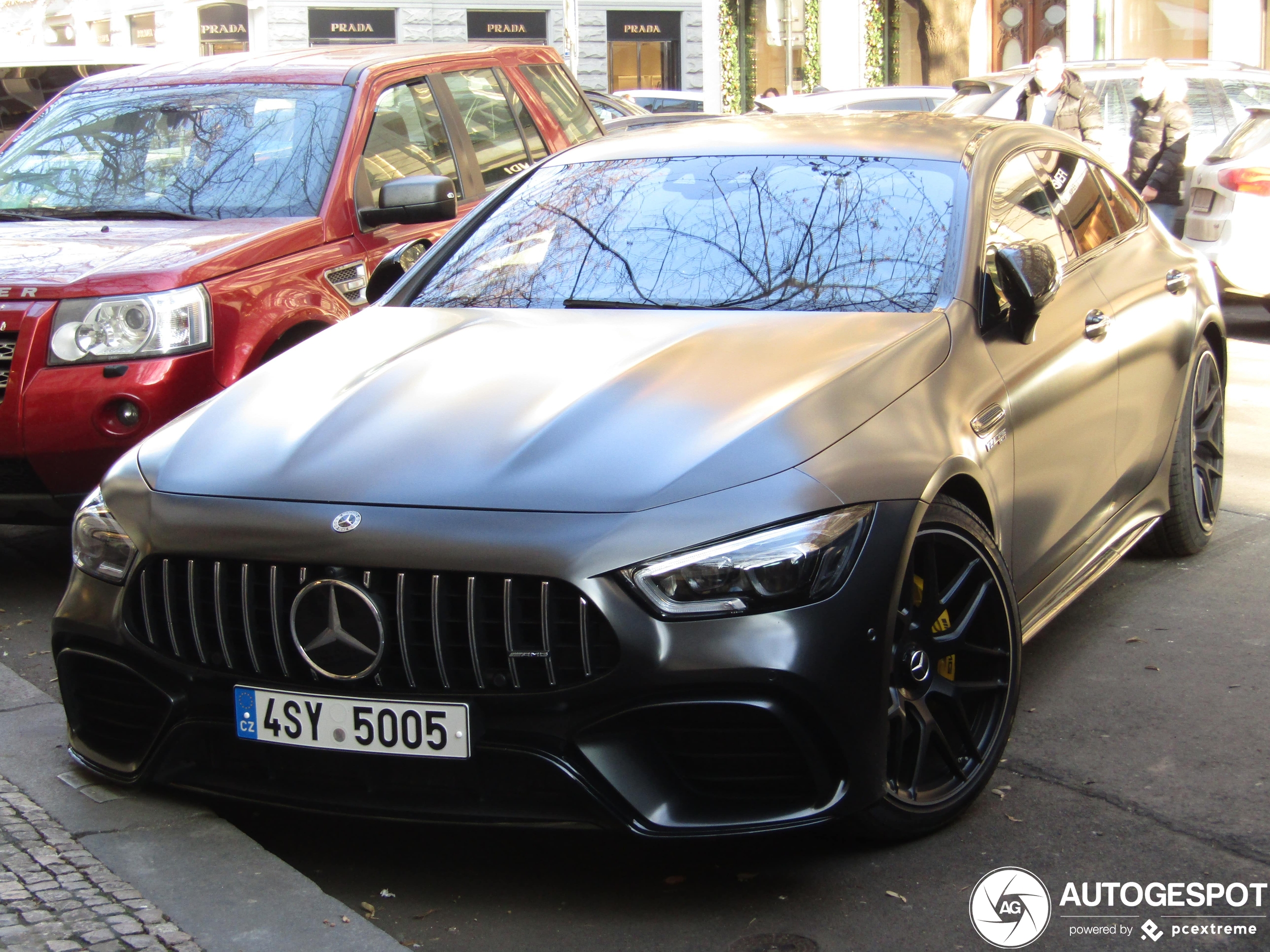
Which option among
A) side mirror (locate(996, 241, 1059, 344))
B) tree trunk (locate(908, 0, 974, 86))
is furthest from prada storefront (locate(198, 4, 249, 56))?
side mirror (locate(996, 241, 1059, 344))

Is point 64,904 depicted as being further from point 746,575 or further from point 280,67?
point 280,67

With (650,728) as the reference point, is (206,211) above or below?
above

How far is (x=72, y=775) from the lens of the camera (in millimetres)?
3902

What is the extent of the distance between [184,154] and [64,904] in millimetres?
4002

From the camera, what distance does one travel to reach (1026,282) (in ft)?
13.6

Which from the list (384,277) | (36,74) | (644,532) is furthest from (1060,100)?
(644,532)

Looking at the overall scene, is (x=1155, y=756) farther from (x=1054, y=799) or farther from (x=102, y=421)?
(x=102, y=421)

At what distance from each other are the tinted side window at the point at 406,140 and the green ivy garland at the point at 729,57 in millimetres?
29361

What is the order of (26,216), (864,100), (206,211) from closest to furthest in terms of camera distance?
1. (206,211)
2. (26,216)
3. (864,100)

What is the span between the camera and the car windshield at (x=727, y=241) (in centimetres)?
422

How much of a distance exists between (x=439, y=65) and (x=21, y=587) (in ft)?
10.0

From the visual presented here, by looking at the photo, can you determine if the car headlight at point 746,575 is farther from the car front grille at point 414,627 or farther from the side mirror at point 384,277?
the side mirror at point 384,277

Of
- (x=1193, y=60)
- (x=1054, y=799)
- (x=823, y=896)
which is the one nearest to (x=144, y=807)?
(x=823, y=896)

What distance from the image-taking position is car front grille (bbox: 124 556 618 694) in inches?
122
